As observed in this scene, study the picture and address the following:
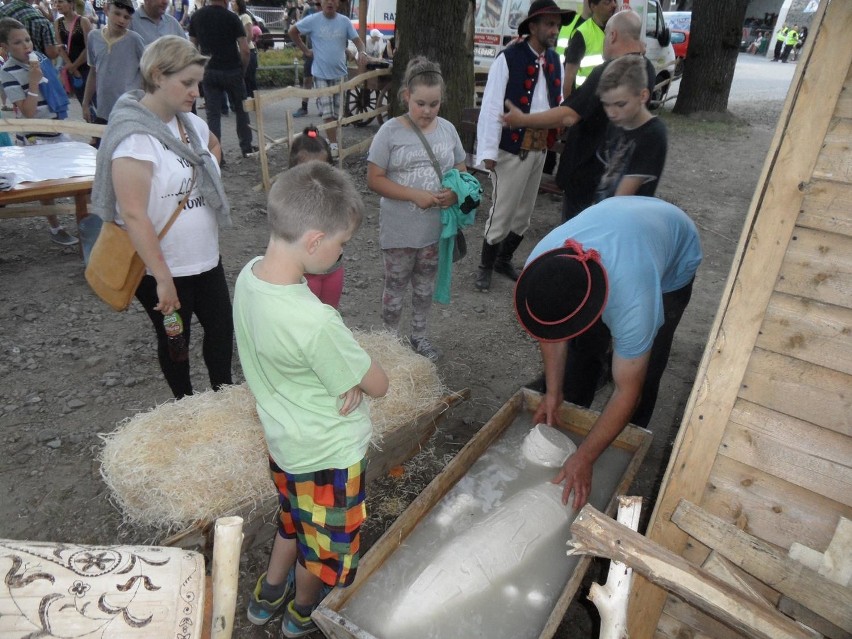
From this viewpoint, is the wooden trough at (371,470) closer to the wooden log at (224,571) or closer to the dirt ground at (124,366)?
the dirt ground at (124,366)

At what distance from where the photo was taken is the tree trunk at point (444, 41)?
24.1 ft

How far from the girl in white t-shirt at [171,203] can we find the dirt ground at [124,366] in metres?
0.92

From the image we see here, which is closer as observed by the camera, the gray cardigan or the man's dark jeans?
the gray cardigan

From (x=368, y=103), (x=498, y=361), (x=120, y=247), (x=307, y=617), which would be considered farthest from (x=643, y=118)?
(x=368, y=103)

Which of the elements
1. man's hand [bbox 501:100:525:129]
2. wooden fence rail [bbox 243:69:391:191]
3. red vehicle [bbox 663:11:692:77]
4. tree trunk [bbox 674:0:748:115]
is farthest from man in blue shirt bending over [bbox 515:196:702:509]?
red vehicle [bbox 663:11:692:77]

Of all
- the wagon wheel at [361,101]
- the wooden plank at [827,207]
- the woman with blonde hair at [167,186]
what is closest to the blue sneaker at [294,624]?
the woman with blonde hair at [167,186]

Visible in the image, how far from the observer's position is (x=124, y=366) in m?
4.16

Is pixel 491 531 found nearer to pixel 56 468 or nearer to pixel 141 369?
pixel 56 468

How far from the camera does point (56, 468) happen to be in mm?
3246

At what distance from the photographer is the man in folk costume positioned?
15.9ft

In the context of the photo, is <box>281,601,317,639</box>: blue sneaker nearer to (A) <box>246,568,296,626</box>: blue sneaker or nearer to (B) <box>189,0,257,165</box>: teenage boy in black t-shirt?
(A) <box>246,568,296,626</box>: blue sneaker

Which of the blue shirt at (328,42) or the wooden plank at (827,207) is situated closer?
the wooden plank at (827,207)

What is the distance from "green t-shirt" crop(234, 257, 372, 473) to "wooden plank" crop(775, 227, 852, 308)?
1267 millimetres

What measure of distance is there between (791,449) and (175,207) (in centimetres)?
260
